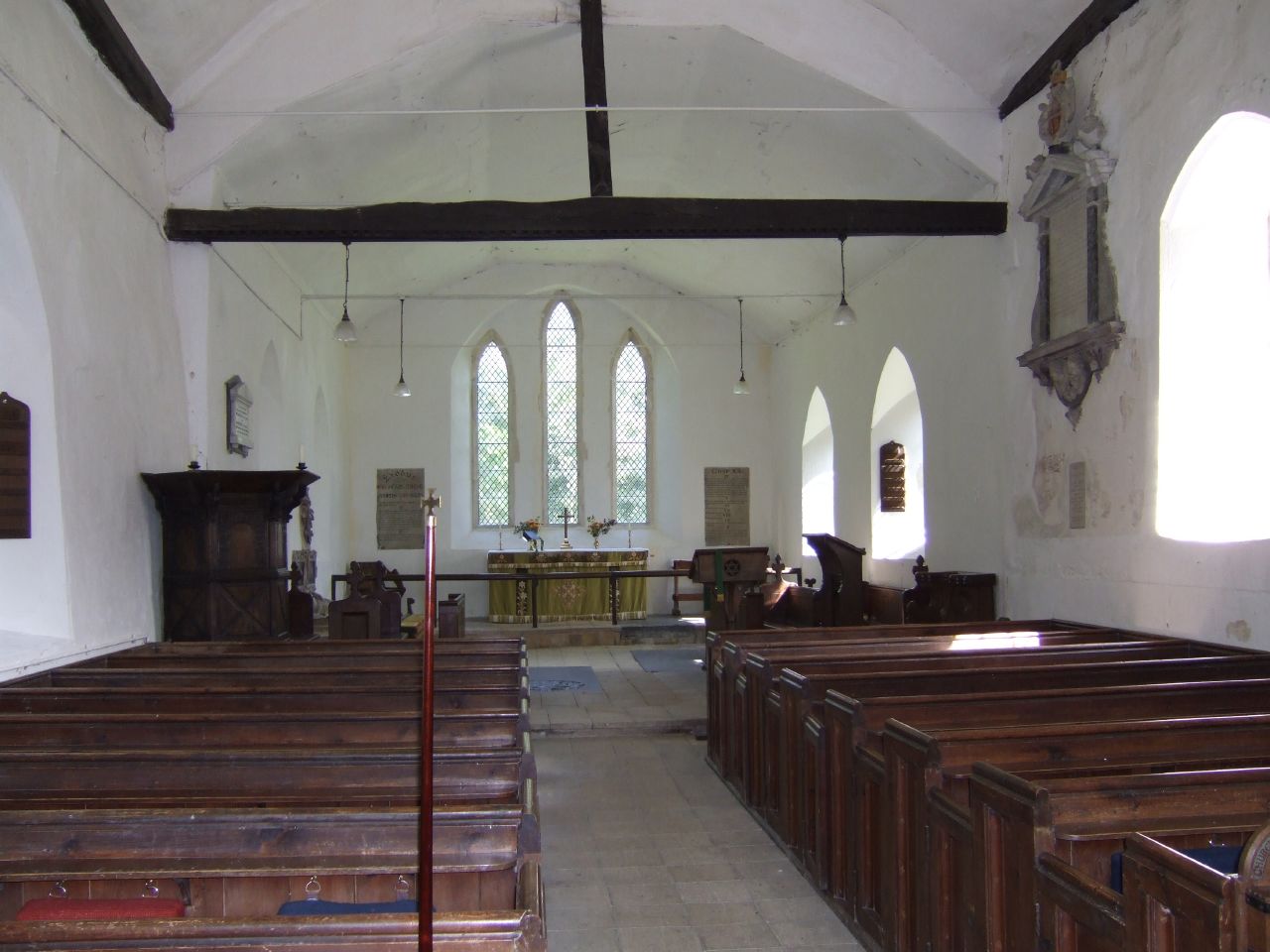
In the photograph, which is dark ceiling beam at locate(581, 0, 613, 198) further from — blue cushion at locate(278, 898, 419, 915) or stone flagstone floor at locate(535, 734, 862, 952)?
blue cushion at locate(278, 898, 419, 915)

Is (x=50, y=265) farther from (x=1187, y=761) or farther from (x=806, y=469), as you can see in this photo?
(x=806, y=469)

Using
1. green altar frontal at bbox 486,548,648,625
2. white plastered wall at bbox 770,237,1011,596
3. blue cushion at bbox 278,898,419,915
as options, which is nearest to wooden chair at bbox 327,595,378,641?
white plastered wall at bbox 770,237,1011,596

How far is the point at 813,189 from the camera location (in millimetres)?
9070

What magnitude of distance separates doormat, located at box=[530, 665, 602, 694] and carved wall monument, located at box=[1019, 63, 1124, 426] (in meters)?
4.18

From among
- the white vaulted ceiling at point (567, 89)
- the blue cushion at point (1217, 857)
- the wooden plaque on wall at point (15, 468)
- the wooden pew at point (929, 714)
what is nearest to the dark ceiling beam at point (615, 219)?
the white vaulted ceiling at point (567, 89)

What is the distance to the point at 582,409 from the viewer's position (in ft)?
47.2

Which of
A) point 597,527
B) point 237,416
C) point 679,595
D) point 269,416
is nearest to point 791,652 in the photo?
point 237,416

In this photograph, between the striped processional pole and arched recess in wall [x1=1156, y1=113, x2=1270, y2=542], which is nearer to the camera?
the striped processional pole

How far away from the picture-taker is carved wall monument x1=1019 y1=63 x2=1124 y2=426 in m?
6.07

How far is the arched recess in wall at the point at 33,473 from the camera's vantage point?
5.09 m

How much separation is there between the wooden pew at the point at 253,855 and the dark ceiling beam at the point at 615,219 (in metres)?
5.20

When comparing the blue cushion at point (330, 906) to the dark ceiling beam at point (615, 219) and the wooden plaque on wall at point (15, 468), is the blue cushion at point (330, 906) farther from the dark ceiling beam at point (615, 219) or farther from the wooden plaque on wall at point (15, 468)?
the dark ceiling beam at point (615, 219)

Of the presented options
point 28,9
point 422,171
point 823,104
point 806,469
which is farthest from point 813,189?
point 28,9

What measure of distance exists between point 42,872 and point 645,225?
18.3ft
